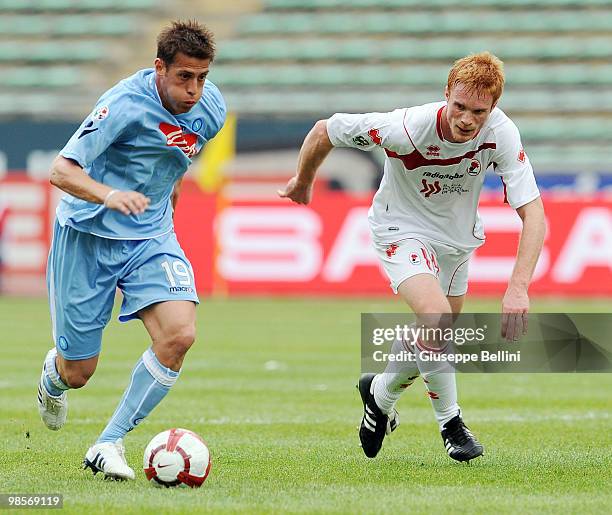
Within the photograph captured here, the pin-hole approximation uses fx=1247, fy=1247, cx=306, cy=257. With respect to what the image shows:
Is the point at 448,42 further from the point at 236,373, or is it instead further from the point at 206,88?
the point at 206,88

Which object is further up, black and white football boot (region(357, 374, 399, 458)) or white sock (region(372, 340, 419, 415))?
white sock (region(372, 340, 419, 415))

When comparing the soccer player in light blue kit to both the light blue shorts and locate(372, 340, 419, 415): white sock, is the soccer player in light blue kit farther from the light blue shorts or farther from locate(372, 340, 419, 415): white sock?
locate(372, 340, 419, 415): white sock

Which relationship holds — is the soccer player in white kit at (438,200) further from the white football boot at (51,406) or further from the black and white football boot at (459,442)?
the white football boot at (51,406)

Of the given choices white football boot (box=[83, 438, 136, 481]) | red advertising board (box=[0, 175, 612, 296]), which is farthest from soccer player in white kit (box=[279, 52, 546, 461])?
red advertising board (box=[0, 175, 612, 296])

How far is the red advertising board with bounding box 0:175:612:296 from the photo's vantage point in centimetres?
2073

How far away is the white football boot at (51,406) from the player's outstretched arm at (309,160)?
5.52ft

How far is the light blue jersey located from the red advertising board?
Answer: 14.6 metres

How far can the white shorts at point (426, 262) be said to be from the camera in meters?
6.72

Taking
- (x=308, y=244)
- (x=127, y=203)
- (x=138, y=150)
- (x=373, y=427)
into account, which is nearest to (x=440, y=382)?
(x=373, y=427)

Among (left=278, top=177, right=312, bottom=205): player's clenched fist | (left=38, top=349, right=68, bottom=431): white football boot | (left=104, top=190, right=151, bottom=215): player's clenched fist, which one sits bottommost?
(left=38, top=349, right=68, bottom=431): white football boot

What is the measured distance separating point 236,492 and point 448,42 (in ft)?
79.1

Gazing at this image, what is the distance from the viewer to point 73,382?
6.65 m

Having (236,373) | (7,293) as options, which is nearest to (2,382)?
(236,373)

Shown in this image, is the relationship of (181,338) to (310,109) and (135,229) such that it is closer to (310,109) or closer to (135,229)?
(135,229)
